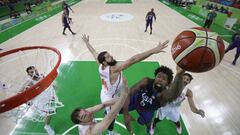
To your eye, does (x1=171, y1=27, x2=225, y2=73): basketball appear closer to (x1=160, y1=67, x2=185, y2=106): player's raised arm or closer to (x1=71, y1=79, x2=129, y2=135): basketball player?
(x1=160, y1=67, x2=185, y2=106): player's raised arm

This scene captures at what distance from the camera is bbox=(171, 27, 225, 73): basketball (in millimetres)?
2074

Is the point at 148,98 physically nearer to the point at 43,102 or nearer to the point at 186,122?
Result: the point at 186,122

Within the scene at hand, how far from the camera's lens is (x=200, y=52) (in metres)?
2.08

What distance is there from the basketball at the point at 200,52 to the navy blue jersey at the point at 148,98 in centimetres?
75

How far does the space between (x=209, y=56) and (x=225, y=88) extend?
4.00 metres

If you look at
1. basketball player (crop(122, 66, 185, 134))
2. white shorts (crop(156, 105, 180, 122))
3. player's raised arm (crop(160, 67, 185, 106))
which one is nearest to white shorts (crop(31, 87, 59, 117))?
basketball player (crop(122, 66, 185, 134))

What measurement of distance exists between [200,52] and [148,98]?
116 centimetres

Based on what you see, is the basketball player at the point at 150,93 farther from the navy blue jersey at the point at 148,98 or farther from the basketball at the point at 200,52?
the basketball at the point at 200,52

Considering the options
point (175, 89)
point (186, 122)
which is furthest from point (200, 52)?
point (186, 122)

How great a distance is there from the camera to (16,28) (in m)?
11.3

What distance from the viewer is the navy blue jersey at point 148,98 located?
274cm

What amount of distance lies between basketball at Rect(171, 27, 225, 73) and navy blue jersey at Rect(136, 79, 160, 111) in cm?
75

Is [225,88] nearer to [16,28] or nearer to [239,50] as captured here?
[239,50]

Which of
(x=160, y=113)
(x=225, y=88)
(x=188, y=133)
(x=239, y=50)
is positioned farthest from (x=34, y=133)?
(x=239, y=50)
